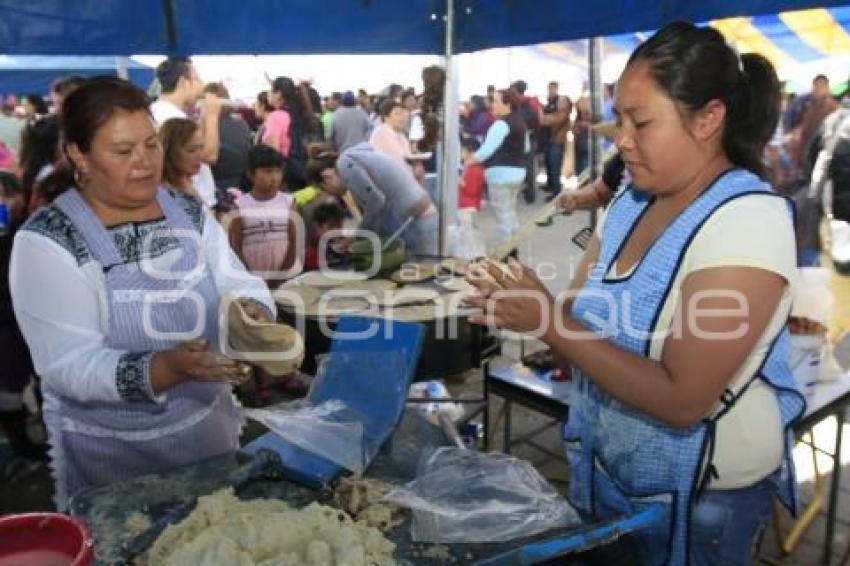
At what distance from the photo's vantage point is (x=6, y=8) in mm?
3080

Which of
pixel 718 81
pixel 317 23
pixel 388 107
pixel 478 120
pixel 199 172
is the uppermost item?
pixel 317 23

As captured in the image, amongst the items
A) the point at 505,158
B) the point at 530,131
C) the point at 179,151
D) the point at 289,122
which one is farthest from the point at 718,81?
the point at 530,131

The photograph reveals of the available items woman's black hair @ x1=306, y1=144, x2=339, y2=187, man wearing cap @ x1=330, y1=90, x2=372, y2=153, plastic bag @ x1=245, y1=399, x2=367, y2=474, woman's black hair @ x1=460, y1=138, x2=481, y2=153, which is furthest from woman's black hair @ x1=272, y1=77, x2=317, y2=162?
plastic bag @ x1=245, y1=399, x2=367, y2=474

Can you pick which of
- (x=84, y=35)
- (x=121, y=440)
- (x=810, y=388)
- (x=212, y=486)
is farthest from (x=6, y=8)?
(x=810, y=388)

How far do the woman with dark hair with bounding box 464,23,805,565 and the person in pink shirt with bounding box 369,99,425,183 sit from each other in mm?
4205

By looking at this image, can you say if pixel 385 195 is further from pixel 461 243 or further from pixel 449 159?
pixel 461 243

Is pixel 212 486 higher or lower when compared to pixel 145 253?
lower

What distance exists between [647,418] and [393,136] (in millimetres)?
4773

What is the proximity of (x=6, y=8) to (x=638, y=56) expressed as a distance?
2.94m

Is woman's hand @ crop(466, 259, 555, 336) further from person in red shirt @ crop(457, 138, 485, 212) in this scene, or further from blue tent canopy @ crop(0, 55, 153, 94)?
blue tent canopy @ crop(0, 55, 153, 94)

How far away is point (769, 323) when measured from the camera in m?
1.21

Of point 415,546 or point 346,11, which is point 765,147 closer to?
point 415,546

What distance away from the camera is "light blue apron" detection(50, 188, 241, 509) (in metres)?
1.67

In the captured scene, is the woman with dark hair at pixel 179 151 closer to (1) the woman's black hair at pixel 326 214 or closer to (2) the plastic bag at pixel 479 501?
(1) the woman's black hair at pixel 326 214
